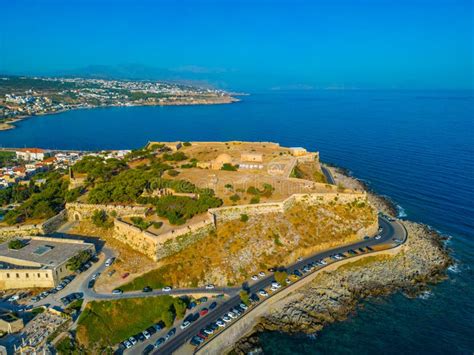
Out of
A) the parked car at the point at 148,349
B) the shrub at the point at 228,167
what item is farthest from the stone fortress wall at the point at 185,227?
the shrub at the point at 228,167

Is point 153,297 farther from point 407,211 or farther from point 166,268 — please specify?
→ point 407,211

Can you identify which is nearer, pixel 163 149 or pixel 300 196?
pixel 300 196

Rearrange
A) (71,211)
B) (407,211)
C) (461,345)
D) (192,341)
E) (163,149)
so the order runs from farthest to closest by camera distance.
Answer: (163,149) < (407,211) < (71,211) < (461,345) < (192,341)

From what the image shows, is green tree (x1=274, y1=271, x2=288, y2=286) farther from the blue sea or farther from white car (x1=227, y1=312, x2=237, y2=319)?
white car (x1=227, y1=312, x2=237, y2=319)

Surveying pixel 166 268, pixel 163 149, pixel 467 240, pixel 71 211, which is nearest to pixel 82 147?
pixel 163 149

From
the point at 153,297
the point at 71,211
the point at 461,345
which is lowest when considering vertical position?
the point at 461,345

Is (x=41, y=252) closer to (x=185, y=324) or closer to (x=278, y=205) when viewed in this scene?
(x=185, y=324)
